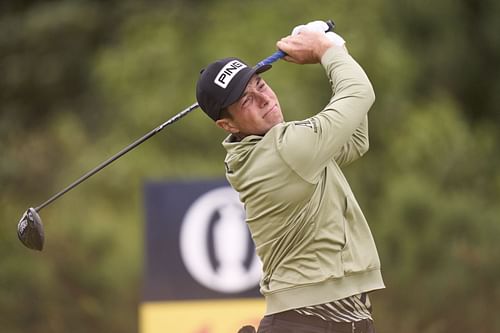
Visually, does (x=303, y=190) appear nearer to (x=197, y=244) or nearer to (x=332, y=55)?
(x=332, y=55)

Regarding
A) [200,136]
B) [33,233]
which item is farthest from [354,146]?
[200,136]

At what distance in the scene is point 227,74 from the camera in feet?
13.0

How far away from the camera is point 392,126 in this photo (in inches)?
393

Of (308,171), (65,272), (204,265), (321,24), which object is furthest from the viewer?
(65,272)

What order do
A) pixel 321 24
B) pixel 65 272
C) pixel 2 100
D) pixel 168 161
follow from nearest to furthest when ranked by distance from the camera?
pixel 321 24 → pixel 65 272 → pixel 168 161 → pixel 2 100

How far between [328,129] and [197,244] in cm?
304

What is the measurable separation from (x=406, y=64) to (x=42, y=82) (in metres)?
4.92

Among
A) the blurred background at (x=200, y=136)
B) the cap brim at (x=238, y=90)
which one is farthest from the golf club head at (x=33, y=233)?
the blurred background at (x=200, y=136)

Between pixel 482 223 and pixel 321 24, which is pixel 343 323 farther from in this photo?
pixel 482 223

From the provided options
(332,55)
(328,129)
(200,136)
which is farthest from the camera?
(200,136)

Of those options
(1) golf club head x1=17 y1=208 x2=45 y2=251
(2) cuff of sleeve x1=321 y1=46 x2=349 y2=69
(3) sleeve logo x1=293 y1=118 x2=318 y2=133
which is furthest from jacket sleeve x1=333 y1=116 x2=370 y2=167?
(1) golf club head x1=17 y1=208 x2=45 y2=251

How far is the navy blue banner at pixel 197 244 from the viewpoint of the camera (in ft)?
21.6

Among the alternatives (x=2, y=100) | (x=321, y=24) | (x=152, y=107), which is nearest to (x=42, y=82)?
(x=2, y=100)

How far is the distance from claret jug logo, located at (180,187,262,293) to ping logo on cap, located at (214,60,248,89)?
104 inches
